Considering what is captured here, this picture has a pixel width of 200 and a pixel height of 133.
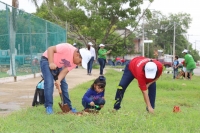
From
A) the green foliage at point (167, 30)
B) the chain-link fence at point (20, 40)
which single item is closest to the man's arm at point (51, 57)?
the chain-link fence at point (20, 40)

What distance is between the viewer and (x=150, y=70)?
5617mm

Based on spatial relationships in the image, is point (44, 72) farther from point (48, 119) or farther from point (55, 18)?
point (55, 18)

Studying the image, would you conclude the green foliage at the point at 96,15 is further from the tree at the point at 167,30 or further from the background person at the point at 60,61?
the tree at the point at 167,30

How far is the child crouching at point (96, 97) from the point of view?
6.15 m

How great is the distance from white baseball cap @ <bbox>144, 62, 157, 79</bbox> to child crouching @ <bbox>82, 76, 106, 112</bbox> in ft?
2.79

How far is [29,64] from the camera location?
13.9 meters

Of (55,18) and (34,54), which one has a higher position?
(55,18)

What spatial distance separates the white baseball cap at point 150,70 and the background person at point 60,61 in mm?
864

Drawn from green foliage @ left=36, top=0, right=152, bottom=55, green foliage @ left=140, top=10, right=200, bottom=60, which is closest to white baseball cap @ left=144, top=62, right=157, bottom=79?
green foliage @ left=36, top=0, right=152, bottom=55

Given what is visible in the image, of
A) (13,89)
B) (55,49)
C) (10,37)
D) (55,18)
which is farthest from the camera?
(55,18)

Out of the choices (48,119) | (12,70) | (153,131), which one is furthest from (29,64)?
(153,131)

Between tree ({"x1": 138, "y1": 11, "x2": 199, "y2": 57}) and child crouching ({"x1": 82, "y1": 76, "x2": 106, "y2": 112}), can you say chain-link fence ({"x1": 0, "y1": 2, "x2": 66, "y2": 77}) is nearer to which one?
child crouching ({"x1": 82, "y1": 76, "x2": 106, "y2": 112})

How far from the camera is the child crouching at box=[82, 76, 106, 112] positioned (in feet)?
20.2

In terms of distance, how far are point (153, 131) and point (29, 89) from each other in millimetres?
6114
